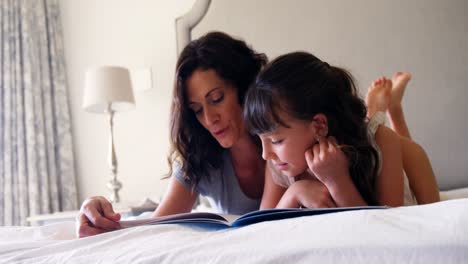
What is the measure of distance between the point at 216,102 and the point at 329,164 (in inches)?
15.3

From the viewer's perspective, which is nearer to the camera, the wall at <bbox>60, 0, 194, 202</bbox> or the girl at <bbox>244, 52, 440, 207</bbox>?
the girl at <bbox>244, 52, 440, 207</bbox>

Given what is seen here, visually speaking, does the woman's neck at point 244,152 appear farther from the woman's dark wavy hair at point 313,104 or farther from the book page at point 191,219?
the book page at point 191,219

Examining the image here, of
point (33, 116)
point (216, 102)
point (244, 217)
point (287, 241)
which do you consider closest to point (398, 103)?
point (216, 102)

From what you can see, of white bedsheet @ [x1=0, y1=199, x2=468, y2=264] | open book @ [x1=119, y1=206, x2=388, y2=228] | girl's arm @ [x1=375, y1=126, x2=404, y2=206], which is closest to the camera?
white bedsheet @ [x1=0, y1=199, x2=468, y2=264]

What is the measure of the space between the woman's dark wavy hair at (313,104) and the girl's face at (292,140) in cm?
1

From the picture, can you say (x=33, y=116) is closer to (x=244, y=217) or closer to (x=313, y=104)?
(x=313, y=104)

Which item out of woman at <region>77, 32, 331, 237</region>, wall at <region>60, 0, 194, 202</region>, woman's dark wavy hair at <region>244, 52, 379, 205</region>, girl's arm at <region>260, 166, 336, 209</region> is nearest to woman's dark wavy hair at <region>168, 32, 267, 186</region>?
woman at <region>77, 32, 331, 237</region>

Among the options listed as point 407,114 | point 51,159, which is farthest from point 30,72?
point 407,114

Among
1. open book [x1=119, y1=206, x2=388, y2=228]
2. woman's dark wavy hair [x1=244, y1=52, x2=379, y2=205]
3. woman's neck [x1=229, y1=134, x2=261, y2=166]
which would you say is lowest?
open book [x1=119, y1=206, x2=388, y2=228]

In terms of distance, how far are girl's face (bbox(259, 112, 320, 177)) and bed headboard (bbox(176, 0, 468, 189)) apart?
2.44ft

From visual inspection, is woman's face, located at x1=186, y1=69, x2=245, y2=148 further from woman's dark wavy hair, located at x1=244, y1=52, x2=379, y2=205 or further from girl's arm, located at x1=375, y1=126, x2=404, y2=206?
girl's arm, located at x1=375, y1=126, x2=404, y2=206

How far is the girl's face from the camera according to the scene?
35.7 inches

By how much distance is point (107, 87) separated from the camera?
1.98m

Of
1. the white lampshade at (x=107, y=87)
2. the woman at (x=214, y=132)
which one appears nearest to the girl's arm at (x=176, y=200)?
the woman at (x=214, y=132)
